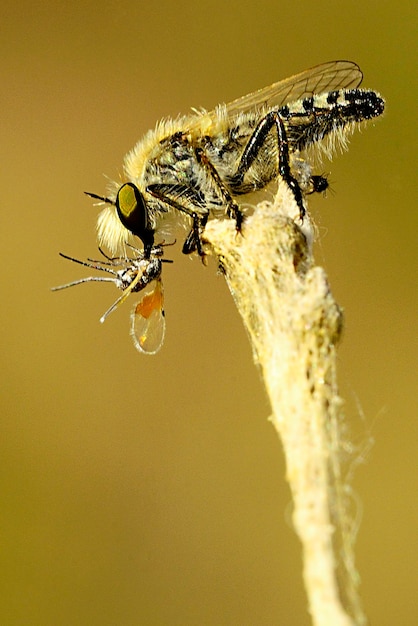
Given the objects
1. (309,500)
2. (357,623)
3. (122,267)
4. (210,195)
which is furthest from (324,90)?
(357,623)

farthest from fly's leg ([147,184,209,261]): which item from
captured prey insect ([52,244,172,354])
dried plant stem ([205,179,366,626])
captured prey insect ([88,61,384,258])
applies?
dried plant stem ([205,179,366,626])

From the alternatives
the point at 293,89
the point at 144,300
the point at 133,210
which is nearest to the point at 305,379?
the point at 144,300

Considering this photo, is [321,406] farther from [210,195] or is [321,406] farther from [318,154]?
[318,154]

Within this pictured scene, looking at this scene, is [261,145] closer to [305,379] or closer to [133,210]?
[133,210]

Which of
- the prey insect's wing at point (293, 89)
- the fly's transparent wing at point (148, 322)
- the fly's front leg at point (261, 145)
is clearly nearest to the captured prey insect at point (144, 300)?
the fly's transparent wing at point (148, 322)

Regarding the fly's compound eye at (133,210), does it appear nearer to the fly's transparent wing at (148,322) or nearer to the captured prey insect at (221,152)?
the captured prey insect at (221,152)
